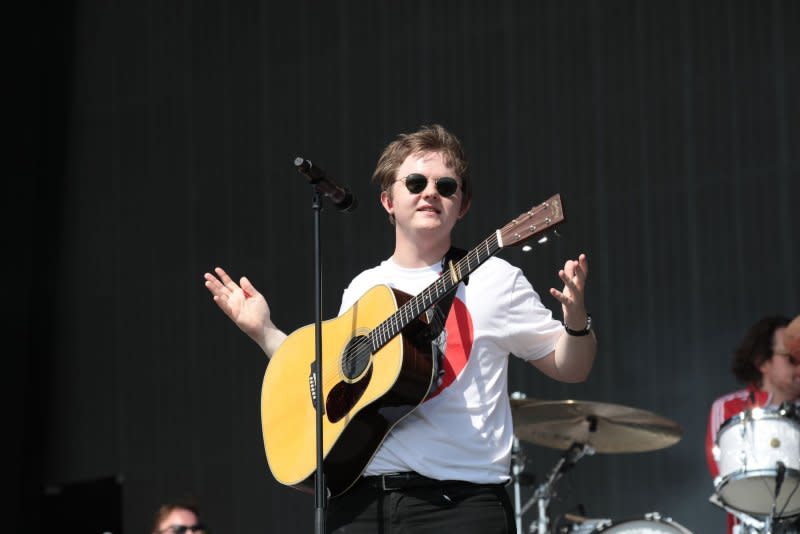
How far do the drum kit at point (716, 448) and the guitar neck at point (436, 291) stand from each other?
2.54 meters

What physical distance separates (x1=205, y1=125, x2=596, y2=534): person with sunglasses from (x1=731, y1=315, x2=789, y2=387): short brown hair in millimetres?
3122

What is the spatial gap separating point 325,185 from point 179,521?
3.26 meters

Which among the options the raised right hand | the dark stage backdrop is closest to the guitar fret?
the raised right hand

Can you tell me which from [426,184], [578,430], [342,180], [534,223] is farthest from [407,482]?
[342,180]

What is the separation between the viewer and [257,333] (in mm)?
3732

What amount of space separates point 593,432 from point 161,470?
13.1ft

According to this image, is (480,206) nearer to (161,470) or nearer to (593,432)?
(593,432)

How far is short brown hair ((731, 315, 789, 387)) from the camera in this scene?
6031 mm

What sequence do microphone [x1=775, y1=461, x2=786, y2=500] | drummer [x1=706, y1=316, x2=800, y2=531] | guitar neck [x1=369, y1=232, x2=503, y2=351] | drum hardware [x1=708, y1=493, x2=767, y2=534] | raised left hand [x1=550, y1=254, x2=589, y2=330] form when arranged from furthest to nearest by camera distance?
drummer [x1=706, y1=316, x2=800, y2=531] < drum hardware [x1=708, y1=493, x2=767, y2=534] < microphone [x1=775, y1=461, x2=786, y2=500] < guitar neck [x1=369, y1=232, x2=503, y2=351] < raised left hand [x1=550, y1=254, x2=589, y2=330]

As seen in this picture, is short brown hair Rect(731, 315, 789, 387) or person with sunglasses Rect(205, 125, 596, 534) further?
short brown hair Rect(731, 315, 789, 387)

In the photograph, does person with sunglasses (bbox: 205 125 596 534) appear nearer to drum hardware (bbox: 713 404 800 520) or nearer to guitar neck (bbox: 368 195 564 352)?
guitar neck (bbox: 368 195 564 352)

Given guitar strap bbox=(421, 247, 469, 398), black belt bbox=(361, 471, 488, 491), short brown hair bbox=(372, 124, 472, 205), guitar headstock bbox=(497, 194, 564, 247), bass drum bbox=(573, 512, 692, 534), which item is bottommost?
bass drum bbox=(573, 512, 692, 534)

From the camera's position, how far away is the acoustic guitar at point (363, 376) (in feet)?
10.0

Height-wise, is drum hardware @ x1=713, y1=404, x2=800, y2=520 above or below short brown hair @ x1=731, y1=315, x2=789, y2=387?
below
